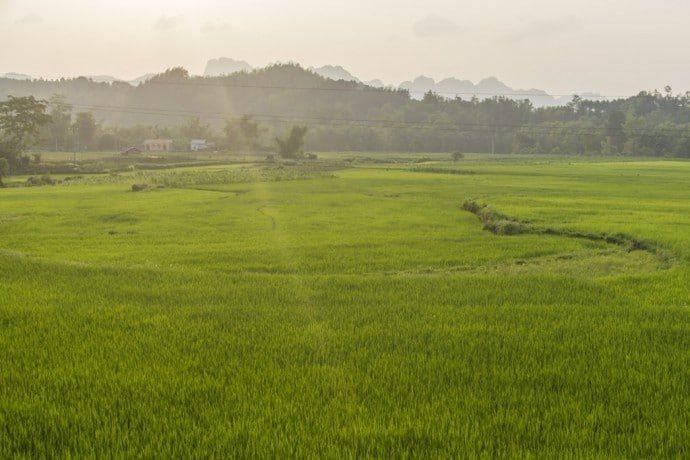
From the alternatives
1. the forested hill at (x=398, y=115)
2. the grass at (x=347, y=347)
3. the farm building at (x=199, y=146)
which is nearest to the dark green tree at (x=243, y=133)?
the farm building at (x=199, y=146)

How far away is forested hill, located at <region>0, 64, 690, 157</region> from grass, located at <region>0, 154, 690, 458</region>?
9275cm

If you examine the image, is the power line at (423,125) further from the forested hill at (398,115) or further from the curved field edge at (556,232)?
the curved field edge at (556,232)

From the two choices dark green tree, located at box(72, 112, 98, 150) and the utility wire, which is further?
the utility wire

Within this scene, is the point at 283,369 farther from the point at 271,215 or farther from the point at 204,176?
the point at 204,176

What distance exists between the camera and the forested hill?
112688mm

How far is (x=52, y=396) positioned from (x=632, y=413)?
554cm

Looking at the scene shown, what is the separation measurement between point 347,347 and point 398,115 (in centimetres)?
14209

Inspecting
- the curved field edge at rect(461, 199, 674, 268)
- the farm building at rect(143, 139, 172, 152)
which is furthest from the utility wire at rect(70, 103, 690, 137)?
the curved field edge at rect(461, 199, 674, 268)

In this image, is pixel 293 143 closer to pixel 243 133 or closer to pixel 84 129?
pixel 243 133

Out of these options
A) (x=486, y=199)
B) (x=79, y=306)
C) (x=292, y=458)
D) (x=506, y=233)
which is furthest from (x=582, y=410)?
(x=486, y=199)

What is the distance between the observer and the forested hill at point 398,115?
370ft

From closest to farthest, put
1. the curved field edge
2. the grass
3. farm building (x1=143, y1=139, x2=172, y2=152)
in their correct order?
the grass < the curved field edge < farm building (x1=143, y1=139, x2=172, y2=152)

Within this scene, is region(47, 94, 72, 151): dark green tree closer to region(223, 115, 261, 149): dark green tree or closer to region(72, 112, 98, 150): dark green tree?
region(72, 112, 98, 150): dark green tree

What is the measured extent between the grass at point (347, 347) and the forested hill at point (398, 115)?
92753mm
